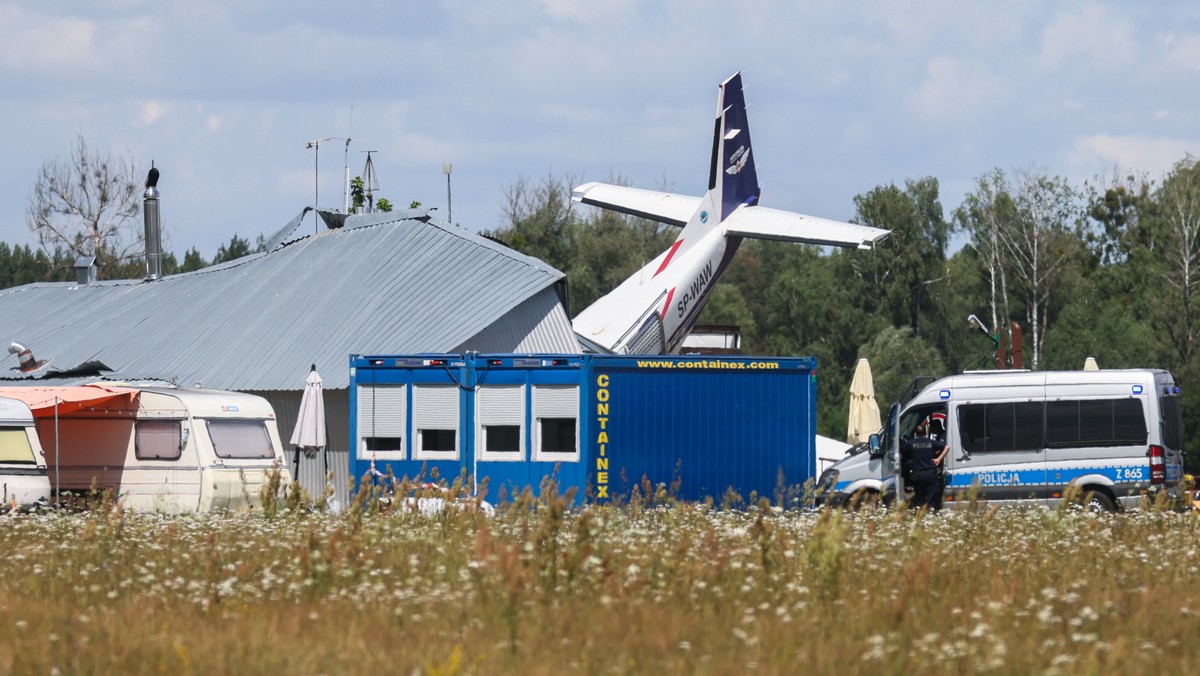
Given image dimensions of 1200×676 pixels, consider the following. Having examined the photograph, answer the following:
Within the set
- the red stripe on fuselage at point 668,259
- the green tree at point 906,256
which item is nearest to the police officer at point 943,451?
the red stripe on fuselage at point 668,259

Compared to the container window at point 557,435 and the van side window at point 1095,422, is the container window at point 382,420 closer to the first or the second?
the container window at point 557,435

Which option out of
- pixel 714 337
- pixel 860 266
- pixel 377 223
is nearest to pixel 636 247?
pixel 860 266

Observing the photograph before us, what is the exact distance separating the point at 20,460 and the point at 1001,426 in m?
13.3

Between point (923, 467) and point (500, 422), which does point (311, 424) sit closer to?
point (500, 422)

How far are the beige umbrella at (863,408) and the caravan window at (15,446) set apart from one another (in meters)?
18.7

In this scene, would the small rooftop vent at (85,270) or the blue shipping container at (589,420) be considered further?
the small rooftop vent at (85,270)

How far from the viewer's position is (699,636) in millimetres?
7699

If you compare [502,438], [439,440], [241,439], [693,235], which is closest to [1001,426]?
[502,438]

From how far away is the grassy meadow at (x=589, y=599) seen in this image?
716cm

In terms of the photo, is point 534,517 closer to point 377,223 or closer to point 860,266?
point 377,223

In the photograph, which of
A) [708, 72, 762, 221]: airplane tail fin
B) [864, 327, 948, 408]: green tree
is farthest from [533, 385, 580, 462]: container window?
[864, 327, 948, 408]: green tree

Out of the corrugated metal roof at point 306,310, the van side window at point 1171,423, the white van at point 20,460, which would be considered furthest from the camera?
the corrugated metal roof at point 306,310

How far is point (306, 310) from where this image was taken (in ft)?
111

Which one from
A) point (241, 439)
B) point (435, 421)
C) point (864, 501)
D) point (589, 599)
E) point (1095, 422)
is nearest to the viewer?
point (589, 599)
